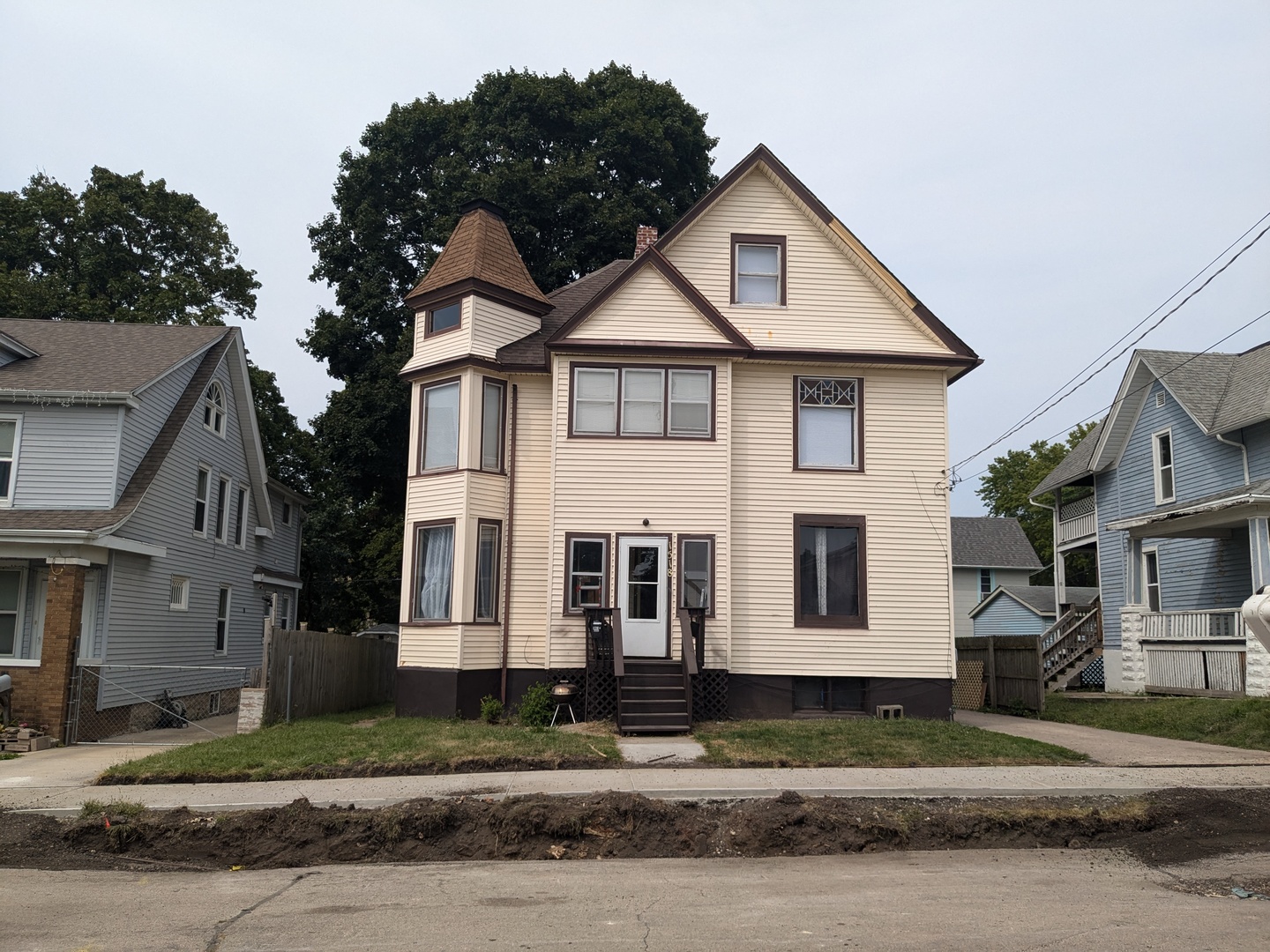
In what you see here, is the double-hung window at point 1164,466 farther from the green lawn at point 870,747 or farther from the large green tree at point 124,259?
the large green tree at point 124,259

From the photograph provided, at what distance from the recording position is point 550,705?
16.4m

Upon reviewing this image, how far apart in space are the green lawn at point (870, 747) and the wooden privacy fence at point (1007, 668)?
531 centimetres

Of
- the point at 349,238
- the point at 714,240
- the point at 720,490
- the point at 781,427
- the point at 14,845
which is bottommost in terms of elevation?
the point at 14,845

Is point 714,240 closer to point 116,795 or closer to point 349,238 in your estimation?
point 116,795

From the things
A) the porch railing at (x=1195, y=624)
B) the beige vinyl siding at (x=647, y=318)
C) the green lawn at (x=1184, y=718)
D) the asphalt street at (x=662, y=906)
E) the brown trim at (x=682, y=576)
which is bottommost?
the asphalt street at (x=662, y=906)

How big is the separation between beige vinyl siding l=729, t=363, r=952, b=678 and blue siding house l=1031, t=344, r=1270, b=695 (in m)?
6.40

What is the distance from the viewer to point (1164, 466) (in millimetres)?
26266

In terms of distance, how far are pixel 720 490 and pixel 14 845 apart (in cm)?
1113

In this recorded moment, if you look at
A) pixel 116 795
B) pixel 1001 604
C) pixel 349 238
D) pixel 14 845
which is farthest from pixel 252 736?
pixel 1001 604

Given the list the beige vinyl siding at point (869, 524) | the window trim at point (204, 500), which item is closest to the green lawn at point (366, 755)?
the beige vinyl siding at point (869, 524)

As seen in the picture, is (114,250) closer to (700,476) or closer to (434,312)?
(434,312)

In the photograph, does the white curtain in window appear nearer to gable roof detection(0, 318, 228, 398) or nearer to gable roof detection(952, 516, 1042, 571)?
gable roof detection(0, 318, 228, 398)

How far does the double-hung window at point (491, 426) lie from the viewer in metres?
17.4

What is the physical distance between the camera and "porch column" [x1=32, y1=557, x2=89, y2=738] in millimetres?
15594
